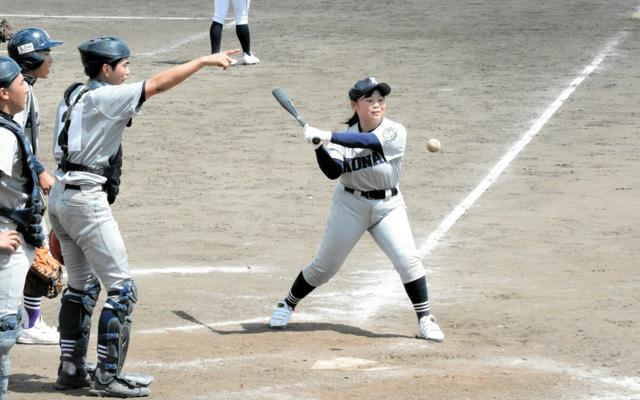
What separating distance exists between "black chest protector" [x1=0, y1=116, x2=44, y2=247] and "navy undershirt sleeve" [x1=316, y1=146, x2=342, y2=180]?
6.62ft

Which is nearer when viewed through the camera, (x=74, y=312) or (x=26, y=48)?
(x=74, y=312)

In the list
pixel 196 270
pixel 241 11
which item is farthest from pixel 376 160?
pixel 241 11

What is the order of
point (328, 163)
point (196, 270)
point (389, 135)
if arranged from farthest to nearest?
point (196, 270) < point (389, 135) < point (328, 163)

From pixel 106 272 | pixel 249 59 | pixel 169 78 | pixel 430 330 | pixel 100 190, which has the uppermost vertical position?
pixel 169 78

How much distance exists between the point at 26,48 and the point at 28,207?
5.73ft

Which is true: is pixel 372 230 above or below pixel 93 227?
below

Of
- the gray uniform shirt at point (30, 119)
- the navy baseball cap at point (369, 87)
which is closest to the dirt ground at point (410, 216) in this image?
the gray uniform shirt at point (30, 119)

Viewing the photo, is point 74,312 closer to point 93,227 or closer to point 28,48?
point 93,227

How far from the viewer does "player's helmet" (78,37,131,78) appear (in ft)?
23.4

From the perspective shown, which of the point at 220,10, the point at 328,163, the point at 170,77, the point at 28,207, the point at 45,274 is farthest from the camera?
the point at 220,10

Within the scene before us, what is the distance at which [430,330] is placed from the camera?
27.3 ft

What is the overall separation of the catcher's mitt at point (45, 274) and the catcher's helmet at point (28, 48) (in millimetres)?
1162

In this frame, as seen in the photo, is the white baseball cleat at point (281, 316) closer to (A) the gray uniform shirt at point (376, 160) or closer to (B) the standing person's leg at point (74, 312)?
(A) the gray uniform shirt at point (376, 160)

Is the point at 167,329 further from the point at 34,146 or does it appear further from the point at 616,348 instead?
the point at 616,348
